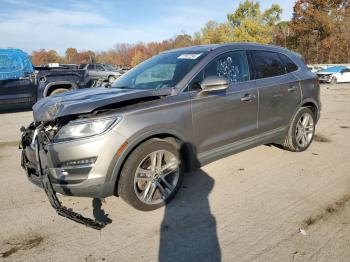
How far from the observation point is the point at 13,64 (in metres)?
10.5

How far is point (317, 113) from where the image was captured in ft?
18.7

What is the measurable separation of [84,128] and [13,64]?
8881 millimetres

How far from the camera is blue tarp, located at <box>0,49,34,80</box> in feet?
33.9

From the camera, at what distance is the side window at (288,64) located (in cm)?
518

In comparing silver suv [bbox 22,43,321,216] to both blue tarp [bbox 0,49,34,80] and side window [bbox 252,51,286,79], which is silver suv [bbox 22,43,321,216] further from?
blue tarp [bbox 0,49,34,80]

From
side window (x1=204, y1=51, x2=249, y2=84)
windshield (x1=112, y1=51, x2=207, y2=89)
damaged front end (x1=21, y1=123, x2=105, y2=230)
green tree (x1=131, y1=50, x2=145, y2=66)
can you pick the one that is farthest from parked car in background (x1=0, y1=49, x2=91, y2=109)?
green tree (x1=131, y1=50, x2=145, y2=66)

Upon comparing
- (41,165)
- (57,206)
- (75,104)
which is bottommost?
(57,206)

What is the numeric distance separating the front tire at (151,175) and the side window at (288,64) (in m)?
2.60

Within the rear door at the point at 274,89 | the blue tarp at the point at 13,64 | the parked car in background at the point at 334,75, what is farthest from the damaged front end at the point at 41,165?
the parked car in background at the point at 334,75

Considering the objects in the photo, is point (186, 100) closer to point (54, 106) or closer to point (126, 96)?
point (126, 96)

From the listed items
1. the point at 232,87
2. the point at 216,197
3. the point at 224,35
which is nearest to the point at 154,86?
the point at 232,87

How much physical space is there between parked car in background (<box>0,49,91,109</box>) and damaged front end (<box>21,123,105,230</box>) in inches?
283

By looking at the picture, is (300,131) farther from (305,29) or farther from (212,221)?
(305,29)

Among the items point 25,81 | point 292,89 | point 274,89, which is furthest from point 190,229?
point 25,81
